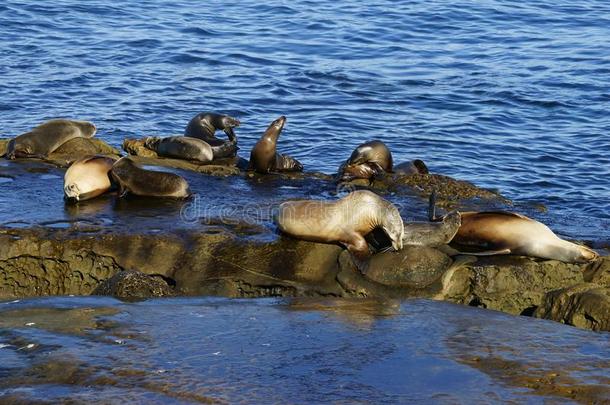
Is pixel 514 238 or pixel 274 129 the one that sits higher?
pixel 274 129

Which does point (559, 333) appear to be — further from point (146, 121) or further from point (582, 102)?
point (582, 102)

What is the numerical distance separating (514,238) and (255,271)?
81.4 inches

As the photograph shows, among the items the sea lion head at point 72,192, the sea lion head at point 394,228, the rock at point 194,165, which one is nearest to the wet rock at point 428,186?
the rock at point 194,165

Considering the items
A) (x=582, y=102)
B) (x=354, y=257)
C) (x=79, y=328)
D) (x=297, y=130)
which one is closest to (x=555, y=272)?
(x=354, y=257)

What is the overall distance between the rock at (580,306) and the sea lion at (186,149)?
494cm

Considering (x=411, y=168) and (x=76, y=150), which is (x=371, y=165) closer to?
(x=411, y=168)

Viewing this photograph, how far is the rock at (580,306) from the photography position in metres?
6.78

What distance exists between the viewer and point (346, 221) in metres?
7.94

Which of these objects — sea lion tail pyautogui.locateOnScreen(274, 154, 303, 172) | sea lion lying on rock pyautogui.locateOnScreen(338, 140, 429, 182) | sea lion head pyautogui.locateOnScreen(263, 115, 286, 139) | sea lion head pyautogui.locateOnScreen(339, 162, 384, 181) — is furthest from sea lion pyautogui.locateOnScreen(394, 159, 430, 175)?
sea lion head pyautogui.locateOnScreen(263, 115, 286, 139)

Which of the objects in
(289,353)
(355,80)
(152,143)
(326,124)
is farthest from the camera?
(355,80)

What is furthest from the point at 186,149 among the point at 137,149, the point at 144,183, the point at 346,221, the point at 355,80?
the point at 355,80

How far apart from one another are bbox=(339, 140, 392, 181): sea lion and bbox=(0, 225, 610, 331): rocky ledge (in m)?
2.56

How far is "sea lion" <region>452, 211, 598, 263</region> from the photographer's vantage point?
777cm

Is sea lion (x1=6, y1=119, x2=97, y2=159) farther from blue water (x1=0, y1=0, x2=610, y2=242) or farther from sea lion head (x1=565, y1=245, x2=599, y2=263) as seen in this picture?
sea lion head (x1=565, y1=245, x2=599, y2=263)
